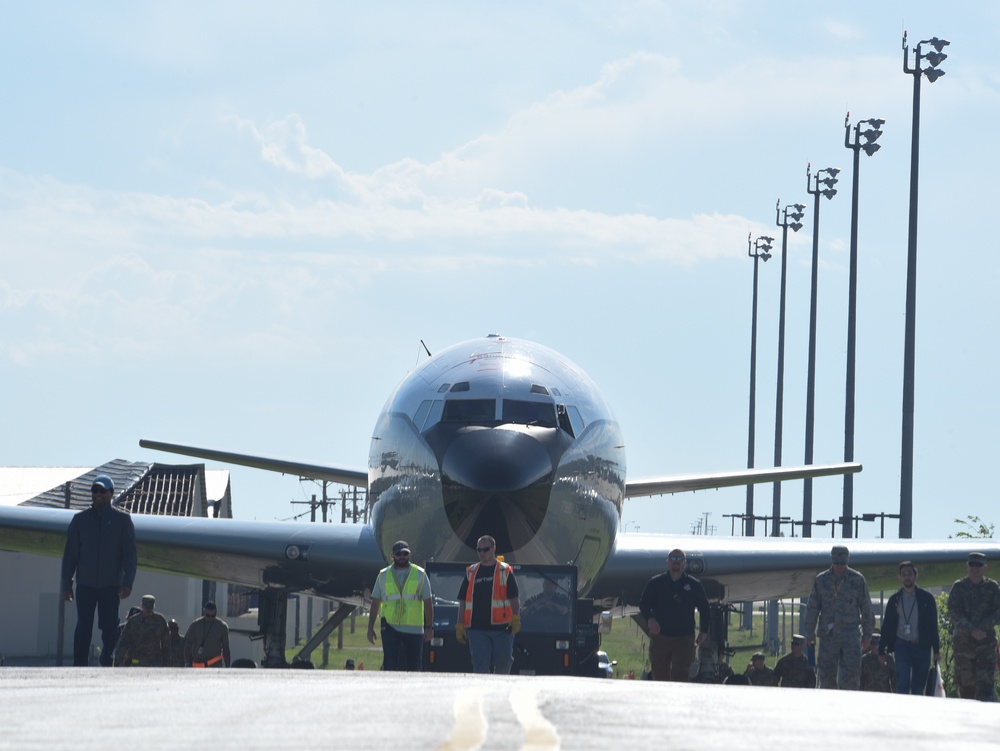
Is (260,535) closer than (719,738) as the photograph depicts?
No

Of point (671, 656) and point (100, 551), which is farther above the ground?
point (100, 551)

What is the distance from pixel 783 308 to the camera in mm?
62125

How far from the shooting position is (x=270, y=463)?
2394 centimetres

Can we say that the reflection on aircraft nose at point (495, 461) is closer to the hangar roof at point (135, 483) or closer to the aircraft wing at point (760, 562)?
the aircraft wing at point (760, 562)

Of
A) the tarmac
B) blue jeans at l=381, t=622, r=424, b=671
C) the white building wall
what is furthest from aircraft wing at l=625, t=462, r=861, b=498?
the white building wall

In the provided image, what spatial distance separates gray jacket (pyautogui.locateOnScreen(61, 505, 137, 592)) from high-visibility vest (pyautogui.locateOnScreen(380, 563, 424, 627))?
8.28ft

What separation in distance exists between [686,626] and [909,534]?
24.1 metres

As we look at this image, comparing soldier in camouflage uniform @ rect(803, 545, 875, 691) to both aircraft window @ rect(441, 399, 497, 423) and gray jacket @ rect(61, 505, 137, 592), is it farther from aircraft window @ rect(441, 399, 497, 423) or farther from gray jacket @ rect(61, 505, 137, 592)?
gray jacket @ rect(61, 505, 137, 592)

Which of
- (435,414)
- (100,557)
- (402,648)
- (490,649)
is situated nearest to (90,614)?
(100,557)

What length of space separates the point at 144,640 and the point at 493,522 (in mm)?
5227

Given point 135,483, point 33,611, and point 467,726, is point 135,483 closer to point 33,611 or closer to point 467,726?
point 33,611

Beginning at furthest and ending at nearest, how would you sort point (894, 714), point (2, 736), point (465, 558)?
point (465, 558)
point (894, 714)
point (2, 736)

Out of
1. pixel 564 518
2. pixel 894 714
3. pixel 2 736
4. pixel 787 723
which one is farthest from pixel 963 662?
pixel 2 736

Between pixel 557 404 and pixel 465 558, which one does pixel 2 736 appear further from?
pixel 557 404
